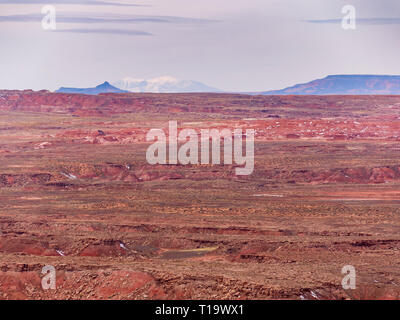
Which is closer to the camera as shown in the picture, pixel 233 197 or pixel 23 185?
pixel 233 197

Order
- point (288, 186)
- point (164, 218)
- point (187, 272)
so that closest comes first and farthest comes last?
1. point (187, 272)
2. point (164, 218)
3. point (288, 186)

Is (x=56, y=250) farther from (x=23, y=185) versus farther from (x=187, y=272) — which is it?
(x=23, y=185)

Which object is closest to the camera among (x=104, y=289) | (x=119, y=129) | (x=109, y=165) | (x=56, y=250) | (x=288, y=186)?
(x=104, y=289)

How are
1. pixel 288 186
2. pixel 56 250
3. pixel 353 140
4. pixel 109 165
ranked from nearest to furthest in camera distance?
pixel 56 250 → pixel 288 186 → pixel 109 165 → pixel 353 140

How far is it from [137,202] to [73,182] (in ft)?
37.7

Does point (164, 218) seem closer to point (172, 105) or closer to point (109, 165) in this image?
point (109, 165)

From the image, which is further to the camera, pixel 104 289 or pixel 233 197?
pixel 233 197

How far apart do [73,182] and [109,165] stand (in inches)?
248

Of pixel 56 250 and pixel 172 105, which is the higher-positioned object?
pixel 172 105

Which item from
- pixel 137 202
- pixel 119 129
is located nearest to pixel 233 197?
pixel 137 202

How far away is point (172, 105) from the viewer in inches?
4478

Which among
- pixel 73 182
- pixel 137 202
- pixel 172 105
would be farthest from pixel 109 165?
pixel 172 105

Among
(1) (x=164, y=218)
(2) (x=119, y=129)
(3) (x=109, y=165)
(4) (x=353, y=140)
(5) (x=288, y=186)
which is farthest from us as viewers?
(2) (x=119, y=129)

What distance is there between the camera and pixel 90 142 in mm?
74625
